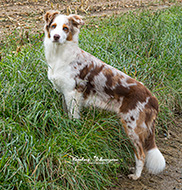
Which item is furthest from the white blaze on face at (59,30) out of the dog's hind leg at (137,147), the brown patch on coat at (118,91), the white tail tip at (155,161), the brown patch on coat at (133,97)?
the white tail tip at (155,161)

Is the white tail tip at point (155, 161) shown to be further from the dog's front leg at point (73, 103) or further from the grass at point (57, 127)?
the dog's front leg at point (73, 103)

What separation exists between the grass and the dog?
0.19 meters

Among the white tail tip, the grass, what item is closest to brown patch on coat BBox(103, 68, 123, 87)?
the grass

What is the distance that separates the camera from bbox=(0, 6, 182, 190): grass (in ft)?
9.73

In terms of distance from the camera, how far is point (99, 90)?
3674mm

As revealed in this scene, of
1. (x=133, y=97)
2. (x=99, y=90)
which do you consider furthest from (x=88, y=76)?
(x=133, y=97)

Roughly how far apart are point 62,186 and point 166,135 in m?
2.23

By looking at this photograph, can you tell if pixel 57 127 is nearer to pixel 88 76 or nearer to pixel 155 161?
pixel 88 76

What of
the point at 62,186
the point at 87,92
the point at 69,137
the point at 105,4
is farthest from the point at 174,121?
the point at 105,4

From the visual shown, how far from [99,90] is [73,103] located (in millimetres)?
366

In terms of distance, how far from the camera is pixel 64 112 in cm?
364

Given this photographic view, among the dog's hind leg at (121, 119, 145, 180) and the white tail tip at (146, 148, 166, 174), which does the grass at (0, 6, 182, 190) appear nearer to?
the dog's hind leg at (121, 119, 145, 180)

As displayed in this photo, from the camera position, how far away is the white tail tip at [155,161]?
11.4ft

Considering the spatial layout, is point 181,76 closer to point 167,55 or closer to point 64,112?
point 167,55
